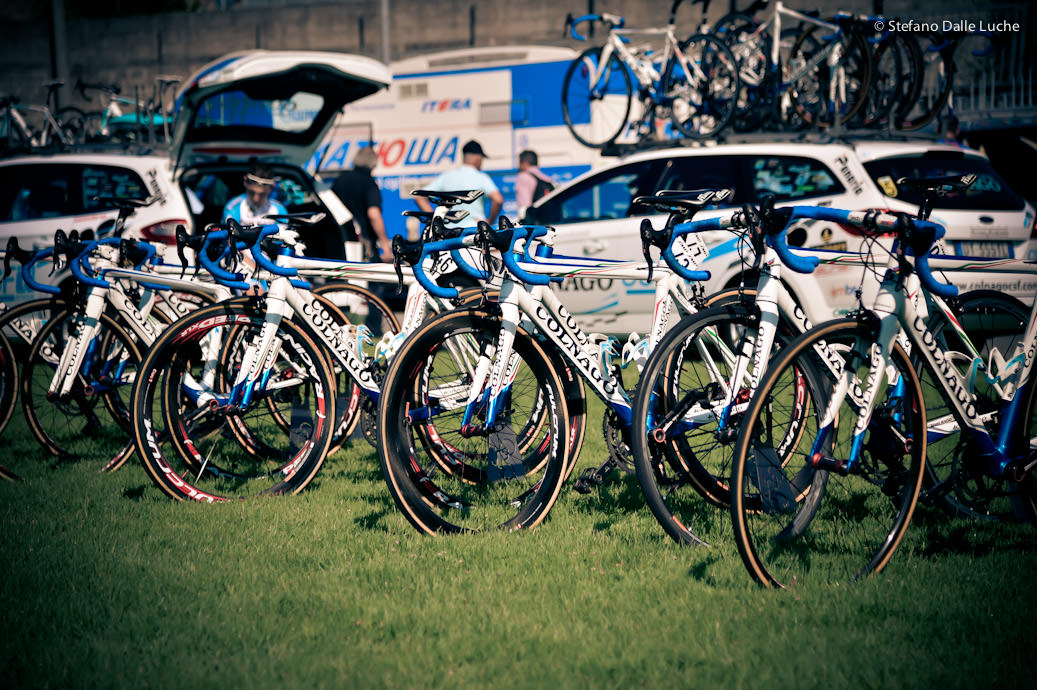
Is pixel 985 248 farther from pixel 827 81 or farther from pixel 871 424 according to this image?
pixel 871 424

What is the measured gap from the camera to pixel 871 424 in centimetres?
338

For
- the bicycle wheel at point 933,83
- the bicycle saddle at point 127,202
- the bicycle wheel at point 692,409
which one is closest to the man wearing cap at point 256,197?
the bicycle saddle at point 127,202

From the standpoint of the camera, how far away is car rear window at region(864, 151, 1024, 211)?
274 inches

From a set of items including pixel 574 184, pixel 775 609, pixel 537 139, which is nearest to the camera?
pixel 775 609

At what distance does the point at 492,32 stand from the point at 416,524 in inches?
920

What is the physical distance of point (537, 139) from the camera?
47.4 ft

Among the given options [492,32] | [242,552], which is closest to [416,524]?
[242,552]

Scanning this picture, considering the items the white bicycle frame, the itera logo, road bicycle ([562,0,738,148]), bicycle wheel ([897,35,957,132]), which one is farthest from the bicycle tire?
the itera logo

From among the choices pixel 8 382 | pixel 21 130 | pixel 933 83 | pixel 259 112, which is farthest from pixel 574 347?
pixel 21 130

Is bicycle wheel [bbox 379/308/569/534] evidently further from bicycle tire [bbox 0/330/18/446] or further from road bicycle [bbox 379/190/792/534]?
bicycle tire [bbox 0/330/18/446]

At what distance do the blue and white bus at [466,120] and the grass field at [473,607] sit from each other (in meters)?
10.7

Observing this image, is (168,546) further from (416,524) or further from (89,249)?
(89,249)

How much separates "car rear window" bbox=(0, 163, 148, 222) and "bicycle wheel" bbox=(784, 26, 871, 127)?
263 inches

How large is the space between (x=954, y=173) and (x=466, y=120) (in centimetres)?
905
